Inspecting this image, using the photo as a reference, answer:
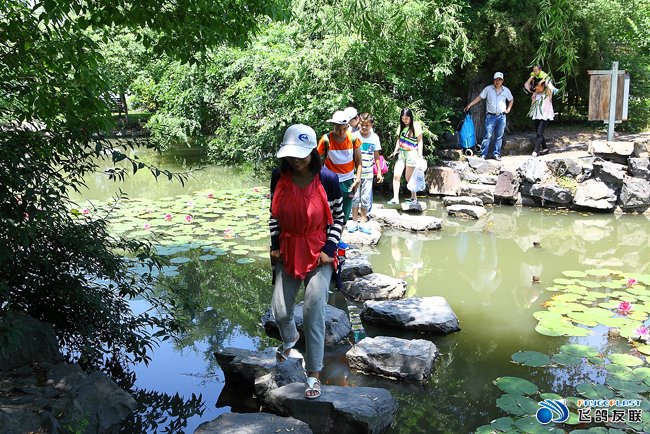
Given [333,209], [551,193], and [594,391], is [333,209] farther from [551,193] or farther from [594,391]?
[551,193]

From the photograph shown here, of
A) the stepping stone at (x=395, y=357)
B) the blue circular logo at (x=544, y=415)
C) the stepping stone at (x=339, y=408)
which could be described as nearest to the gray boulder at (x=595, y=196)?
the stepping stone at (x=395, y=357)

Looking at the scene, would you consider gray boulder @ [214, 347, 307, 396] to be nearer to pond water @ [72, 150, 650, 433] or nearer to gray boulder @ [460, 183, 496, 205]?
pond water @ [72, 150, 650, 433]

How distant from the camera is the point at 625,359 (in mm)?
4656

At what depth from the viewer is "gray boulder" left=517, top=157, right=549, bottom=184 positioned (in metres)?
10.5

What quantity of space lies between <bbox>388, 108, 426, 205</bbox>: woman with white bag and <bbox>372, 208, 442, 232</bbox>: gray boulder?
94cm

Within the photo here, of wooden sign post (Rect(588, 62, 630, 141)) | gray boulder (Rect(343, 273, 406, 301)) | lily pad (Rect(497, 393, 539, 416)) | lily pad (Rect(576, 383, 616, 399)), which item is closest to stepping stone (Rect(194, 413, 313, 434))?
lily pad (Rect(497, 393, 539, 416))

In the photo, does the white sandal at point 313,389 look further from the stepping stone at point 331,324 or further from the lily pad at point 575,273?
the lily pad at point 575,273

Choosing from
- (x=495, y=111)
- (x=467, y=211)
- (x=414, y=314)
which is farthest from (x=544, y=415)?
(x=495, y=111)

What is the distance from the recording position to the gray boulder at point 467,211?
32.1 ft

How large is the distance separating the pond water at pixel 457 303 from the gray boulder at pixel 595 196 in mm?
223

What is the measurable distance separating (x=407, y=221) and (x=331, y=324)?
13.3 feet

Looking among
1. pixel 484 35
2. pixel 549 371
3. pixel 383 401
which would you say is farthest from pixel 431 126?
pixel 383 401

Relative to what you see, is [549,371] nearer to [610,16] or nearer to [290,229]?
[290,229]

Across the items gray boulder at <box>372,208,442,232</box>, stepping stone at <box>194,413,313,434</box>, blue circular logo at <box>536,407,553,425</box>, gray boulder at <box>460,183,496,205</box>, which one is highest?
gray boulder at <box>460,183,496,205</box>
